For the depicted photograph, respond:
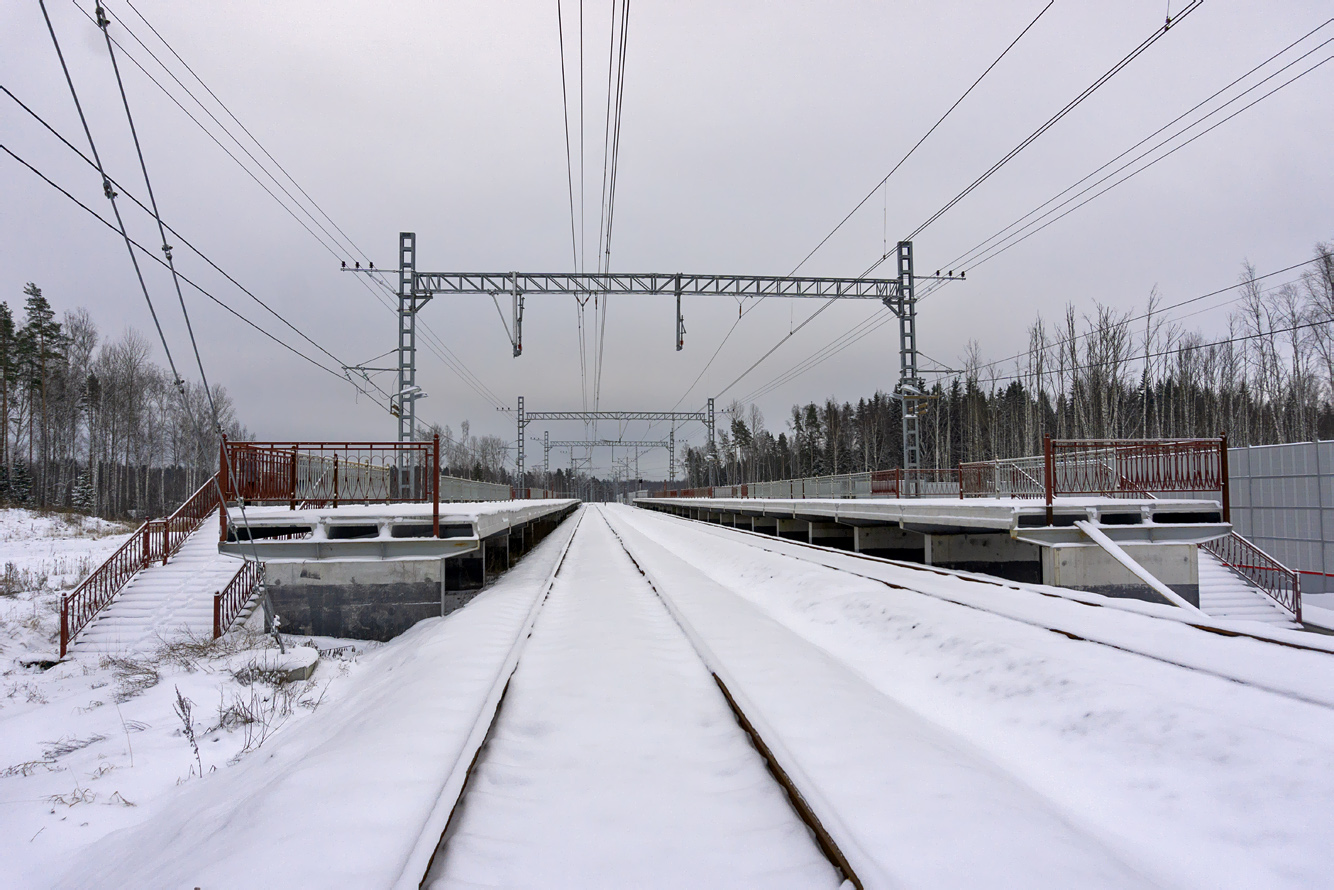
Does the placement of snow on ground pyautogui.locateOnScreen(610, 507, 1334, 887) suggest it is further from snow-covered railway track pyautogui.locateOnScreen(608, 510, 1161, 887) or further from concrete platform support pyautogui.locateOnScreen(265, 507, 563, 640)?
concrete platform support pyautogui.locateOnScreen(265, 507, 563, 640)

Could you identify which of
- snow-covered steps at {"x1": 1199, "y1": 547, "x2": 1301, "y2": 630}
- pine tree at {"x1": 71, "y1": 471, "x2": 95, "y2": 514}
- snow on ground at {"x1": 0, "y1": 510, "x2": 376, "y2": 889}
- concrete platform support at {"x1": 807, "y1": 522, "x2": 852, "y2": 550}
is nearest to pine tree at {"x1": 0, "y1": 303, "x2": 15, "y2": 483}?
pine tree at {"x1": 71, "y1": 471, "x2": 95, "y2": 514}

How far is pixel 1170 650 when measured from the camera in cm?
512

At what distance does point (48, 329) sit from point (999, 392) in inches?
3057

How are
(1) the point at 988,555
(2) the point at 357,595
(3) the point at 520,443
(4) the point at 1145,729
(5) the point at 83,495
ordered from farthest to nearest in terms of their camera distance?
(3) the point at 520,443 < (5) the point at 83,495 < (1) the point at 988,555 < (2) the point at 357,595 < (4) the point at 1145,729

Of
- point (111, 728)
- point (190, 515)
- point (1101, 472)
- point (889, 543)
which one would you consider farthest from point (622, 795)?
point (190, 515)

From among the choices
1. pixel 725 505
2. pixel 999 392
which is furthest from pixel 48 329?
pixel 999 392

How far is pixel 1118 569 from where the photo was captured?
9789 mm

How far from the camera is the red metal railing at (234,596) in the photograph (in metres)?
13.2

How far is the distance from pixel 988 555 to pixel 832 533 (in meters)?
7.86

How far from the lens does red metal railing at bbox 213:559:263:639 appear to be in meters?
13.2

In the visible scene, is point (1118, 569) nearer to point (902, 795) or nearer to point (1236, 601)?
point (902, 795)

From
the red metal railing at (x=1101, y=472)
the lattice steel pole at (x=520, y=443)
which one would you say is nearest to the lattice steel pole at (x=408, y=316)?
the red metal railing at (x=1101, y=472)

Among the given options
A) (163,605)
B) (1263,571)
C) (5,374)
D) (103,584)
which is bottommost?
(1263,571)

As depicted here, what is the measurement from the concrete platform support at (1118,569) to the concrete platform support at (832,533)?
10054 mm
